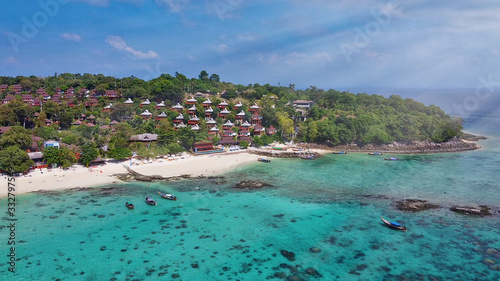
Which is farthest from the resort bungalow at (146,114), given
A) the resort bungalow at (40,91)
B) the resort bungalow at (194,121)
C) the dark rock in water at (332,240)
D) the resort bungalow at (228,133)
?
the dark rock in water at (332,240)

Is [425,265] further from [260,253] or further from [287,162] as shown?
[287,162]

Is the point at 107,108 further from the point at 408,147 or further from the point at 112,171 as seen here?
the point at 408,147

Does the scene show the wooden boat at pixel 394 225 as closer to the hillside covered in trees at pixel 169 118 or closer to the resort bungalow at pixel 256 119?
the hillside covered in trees at pixel 169 118

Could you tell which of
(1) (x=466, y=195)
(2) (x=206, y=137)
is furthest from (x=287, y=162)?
(1) (x=466, y=195)

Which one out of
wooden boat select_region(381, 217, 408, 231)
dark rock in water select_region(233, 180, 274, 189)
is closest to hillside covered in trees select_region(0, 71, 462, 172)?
dark rock in water select_region(233, 180, 274, 189)

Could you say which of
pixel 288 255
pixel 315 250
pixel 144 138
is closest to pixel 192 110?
pixel 144 138

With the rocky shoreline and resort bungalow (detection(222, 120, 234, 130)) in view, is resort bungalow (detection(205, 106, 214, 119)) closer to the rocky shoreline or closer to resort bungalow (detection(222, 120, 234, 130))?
resort bungalow (detection(222, 120, 234, 130))

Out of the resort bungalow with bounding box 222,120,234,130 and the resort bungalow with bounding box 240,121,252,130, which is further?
the resort bungalow with bounding box 222,120,234,130
